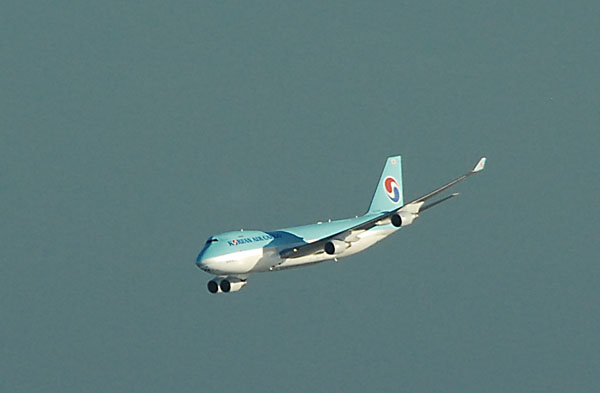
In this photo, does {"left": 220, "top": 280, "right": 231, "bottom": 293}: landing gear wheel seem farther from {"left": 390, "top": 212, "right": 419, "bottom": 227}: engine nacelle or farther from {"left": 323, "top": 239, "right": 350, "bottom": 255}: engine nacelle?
{"left": 390, "top": 212, "right": 419, "bottom": 227}: engine nacelle

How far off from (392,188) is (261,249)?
78.3 ft

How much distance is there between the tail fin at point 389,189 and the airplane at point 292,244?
7344 millimetres

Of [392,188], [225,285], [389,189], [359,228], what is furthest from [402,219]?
[392,188]

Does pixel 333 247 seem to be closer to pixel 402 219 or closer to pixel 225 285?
pixel 402 219

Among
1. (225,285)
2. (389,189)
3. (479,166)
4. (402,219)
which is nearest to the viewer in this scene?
(479,166)

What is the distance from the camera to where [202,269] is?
120 metres

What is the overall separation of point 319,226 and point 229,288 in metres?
11.3

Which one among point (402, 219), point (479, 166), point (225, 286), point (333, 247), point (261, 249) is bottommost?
point (225, 286)

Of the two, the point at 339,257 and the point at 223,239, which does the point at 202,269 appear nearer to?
the point at 223,239

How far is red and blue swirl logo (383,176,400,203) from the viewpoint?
140750 millimetres

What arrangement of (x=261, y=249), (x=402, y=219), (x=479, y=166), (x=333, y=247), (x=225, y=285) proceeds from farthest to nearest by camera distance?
(x=225, y=285) < (x=333, y=247) < (x=402, y=219) < (x=261, y=249) < (x=479, y=166)

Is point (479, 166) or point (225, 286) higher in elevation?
point (479, 166)

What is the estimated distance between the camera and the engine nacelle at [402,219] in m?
122

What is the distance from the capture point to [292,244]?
409ft
